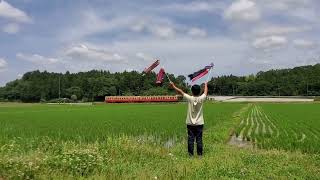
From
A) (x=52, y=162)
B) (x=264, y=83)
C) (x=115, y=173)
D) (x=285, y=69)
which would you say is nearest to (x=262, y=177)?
(x=115, y=173)

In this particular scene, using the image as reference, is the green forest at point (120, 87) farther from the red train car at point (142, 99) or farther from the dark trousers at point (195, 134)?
the dark trousers at point (195, 134)

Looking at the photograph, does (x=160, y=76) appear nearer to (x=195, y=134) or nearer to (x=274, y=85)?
(x=195, y=134)

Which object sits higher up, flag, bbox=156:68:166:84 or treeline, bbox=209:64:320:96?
treeline, bbox=209:64:320:96

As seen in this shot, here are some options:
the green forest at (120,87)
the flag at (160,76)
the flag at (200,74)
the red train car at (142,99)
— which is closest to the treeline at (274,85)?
the green forest at (120,87)

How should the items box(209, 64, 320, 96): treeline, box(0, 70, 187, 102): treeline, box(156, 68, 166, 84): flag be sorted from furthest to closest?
box(209, 64, 320, 96): treeline
box(0, 70, 187, 102): treeline
box(156, 68, 166, 84): flag

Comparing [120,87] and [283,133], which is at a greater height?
[120,87]

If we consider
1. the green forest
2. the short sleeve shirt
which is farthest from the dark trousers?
the green forest

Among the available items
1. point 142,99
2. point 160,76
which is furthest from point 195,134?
point 142,99

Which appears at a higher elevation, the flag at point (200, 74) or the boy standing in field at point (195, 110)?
the flag at point (200, 74)

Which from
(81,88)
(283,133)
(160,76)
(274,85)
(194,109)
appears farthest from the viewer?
(274,85)

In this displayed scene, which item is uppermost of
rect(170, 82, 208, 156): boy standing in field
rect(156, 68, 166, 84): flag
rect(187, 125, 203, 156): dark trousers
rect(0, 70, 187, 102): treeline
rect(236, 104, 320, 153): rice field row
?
rect(0, 70, 187, 102): treeline

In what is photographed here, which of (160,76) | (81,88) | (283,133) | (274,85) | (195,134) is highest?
(274,85)

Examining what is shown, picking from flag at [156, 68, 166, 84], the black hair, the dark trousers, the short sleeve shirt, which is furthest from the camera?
the dark trousers

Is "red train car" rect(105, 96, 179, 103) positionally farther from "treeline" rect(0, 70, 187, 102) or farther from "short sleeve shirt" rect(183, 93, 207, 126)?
"short sleeve shirt" rect(183, 93, 207, 126)
